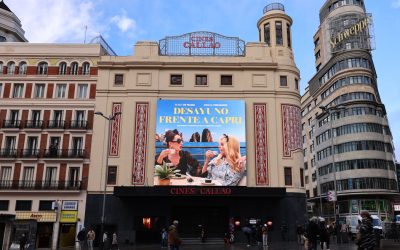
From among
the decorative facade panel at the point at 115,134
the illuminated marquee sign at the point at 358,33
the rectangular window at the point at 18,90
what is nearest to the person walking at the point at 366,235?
the decorative facade panel at the point at 115,134

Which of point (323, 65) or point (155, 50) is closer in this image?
point (155, 50)

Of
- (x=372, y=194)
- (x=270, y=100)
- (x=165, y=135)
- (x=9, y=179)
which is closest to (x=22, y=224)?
(x=9, y=179)

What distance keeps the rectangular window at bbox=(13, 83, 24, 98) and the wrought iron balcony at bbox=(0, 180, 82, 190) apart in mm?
9901

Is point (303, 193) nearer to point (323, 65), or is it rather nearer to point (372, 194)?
point (372, 194)

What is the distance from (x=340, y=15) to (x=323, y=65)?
10170 mm

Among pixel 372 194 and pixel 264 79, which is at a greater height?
pixel 264 79

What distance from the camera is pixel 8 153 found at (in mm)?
41156

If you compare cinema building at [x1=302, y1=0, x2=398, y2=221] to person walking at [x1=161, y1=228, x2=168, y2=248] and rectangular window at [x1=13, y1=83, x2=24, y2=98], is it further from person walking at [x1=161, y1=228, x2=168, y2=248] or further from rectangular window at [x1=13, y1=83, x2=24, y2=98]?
rectangular window at [x1=13, y1=83, x2=24, y2=98]

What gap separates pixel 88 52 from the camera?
4375 centimetres

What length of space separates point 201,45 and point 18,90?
21766 mm

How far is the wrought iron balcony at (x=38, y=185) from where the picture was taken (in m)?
39.6

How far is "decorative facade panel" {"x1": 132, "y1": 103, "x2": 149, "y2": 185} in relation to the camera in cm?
3953

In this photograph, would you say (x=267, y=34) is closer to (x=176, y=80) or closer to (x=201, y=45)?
(x=201, y=45)

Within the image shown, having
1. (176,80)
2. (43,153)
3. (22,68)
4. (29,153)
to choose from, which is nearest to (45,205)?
(43,153)
